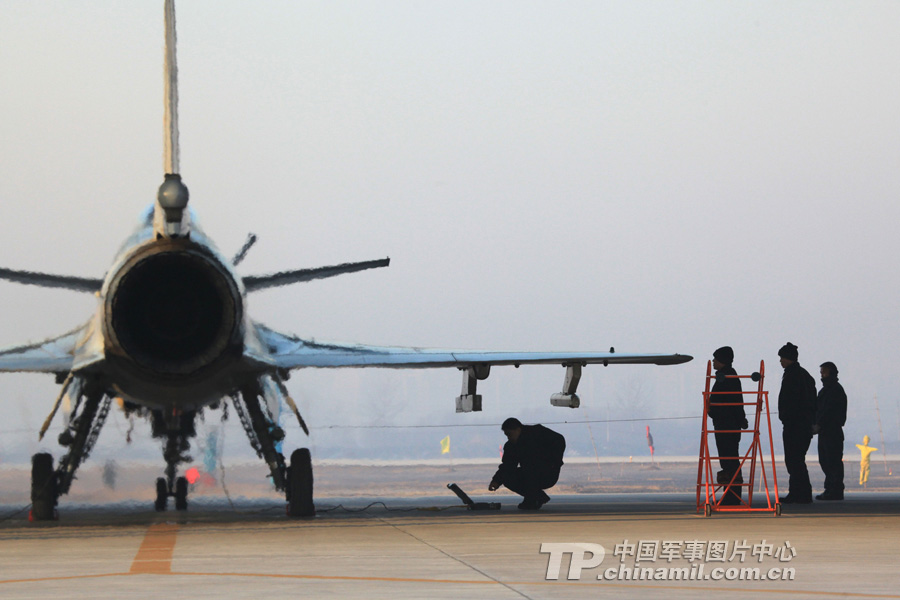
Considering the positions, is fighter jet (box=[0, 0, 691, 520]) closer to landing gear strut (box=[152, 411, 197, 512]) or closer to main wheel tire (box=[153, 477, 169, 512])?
landing gear strut (box=[152, 411, 197, 512])

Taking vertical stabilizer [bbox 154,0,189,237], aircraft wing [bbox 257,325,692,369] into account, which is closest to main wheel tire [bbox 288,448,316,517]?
aircraft wing [bbox 257,325,692,369]

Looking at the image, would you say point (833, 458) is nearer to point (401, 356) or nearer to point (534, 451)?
point (534, 451)

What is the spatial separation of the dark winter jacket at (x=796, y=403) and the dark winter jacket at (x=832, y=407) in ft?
7.21

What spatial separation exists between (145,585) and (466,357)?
8.97 metres

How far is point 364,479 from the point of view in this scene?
3262 centimetres

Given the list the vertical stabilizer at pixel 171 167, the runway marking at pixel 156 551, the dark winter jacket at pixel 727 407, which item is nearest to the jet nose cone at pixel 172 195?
the vertical stabilizer at pixel 171 167

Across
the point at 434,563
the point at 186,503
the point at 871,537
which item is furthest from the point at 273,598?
the point at 186,503

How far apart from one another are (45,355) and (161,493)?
439 centimetres

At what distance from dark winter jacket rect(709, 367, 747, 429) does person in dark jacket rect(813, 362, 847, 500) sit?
134 inches

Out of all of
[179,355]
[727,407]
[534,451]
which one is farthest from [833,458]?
[179,355]

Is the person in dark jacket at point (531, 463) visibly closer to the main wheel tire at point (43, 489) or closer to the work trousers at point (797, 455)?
the work trousers at point (797, 455)

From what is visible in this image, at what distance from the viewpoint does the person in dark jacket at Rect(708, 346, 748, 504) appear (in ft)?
54.8

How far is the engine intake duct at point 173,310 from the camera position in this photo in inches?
548

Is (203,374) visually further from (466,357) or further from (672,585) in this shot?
(672,585)
